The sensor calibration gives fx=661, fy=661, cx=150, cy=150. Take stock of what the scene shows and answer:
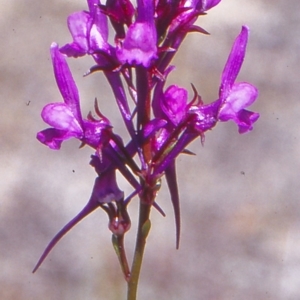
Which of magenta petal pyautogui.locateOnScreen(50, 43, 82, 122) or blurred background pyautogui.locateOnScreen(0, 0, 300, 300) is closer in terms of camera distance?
magenta petal pyautogui.locateOnScreen(50, 43, 82, 122)

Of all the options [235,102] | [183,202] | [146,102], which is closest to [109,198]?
[146,102]

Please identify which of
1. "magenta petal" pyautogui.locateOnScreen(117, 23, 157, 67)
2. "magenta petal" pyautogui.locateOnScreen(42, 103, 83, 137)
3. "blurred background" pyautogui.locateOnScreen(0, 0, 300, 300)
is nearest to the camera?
"magenta petal" pyautogui.locateOnScreen(117, 23, 157, 67)

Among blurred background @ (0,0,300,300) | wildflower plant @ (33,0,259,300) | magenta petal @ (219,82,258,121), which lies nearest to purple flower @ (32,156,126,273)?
wildflower plant @ (33,0,259,300)

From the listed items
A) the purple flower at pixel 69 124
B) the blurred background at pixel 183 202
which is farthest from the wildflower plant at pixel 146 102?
the blurred background at pixel 183 202

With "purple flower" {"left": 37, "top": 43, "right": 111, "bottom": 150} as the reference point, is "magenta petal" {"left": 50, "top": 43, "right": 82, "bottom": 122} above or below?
above

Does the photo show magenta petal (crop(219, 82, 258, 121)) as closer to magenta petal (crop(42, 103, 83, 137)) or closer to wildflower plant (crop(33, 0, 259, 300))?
wildflower plant (crop(33, 0, 259, 300))

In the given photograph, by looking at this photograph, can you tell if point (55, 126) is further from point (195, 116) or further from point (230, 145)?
point (230, 145)

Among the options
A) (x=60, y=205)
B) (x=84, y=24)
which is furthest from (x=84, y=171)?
(x=84, y=24)

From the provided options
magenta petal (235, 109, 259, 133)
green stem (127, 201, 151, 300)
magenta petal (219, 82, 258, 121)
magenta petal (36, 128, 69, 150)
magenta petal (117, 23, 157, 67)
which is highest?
magenta petal (117, 23, 157, 67)

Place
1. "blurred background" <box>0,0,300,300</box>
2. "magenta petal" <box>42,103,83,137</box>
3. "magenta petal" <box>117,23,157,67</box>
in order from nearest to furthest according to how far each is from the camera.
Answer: "magenta petal" <box>117,23,157,67</box> → "magenta petal" <box>42,103,83,137</box> → "blurred background" <box>0,0,300,300</box>
